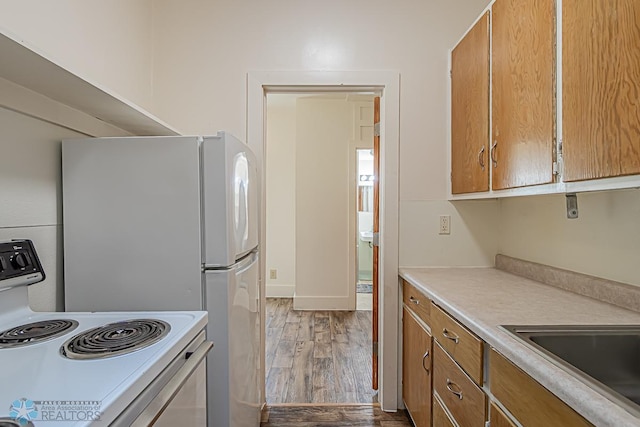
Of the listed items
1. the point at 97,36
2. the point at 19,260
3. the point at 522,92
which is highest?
the point at 97,36

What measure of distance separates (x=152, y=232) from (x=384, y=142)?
1.42 meters

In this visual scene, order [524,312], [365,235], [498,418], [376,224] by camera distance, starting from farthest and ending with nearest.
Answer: [365,235], [376,224], [524,312], [498,418]

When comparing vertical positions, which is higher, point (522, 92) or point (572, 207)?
point (522, 92)

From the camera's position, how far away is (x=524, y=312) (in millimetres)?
1256

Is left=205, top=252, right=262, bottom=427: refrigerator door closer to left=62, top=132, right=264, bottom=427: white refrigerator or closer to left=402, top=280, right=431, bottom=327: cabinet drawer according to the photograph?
left=62, top=132, right=264, bottom=427: white refrigerator

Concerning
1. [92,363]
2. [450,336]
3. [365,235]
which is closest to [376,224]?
[450,336]

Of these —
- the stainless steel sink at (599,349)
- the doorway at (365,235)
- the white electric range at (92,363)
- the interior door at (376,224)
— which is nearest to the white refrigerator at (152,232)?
the white electric range at (92,363)

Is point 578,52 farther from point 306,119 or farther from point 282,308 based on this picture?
point 282,308

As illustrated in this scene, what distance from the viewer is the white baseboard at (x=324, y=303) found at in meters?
4.44

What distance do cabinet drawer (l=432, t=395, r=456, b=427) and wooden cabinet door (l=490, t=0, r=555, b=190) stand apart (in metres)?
0.95

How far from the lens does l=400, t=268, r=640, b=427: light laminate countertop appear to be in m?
0.70

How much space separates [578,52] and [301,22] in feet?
5.17

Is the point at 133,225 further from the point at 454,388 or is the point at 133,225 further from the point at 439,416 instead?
the point at 439,416

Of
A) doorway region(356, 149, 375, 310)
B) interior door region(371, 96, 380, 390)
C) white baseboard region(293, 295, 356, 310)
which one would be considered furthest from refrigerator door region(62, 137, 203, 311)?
doorway region(356, 149, 375, 310)
